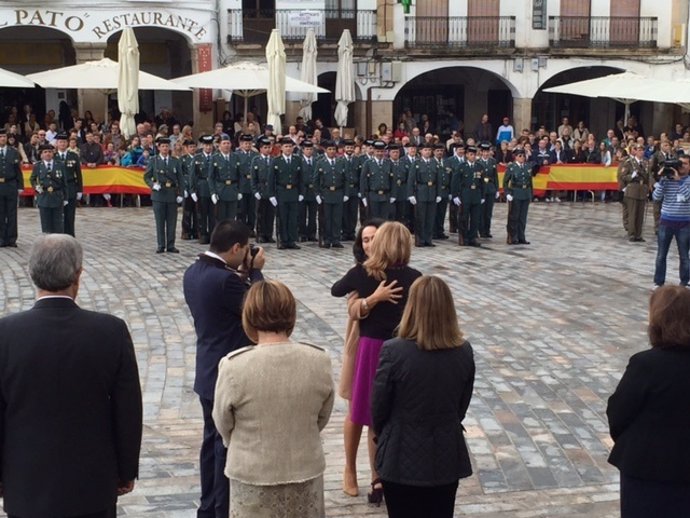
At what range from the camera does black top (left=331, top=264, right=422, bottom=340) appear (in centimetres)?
665

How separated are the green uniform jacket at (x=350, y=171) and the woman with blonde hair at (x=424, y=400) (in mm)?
12943

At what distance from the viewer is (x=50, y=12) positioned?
29453mm

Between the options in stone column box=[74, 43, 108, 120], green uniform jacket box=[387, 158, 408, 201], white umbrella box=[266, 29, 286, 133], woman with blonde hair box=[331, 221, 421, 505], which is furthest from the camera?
stone column box=[74, 43, 108, 120]

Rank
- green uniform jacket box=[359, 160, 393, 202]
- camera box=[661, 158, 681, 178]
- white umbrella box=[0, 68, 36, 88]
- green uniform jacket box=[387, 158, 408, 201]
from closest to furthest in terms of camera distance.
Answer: camera box=[661, 158, 681, 178] → green uniform jacket box=[359, 160, 393, 202] → green uniform jacket box=[387, 158, 408, 201] → white umbrella box=[0, 68, 36, 88]

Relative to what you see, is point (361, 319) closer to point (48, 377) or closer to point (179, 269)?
point (48, 377)

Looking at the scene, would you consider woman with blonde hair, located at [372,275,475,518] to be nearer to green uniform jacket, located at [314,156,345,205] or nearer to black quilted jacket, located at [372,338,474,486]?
black quilted jacket, located at [372,338,474,486]

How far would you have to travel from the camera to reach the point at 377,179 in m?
18.4

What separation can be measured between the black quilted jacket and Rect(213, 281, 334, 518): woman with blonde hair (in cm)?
37

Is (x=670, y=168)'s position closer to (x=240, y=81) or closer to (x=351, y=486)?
(x=351, y=486)

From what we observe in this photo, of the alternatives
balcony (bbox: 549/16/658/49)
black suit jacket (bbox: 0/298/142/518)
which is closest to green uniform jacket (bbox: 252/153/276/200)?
black suit jacket (bbox: 0/298/142/518)

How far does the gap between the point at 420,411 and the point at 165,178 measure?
12682 mm

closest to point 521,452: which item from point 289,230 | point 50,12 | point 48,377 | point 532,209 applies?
point 48,377

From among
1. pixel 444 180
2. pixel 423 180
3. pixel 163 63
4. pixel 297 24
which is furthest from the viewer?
pixel 163 63

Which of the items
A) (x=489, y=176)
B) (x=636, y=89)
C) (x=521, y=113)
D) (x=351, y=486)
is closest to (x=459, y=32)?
(x=521, y=113)
